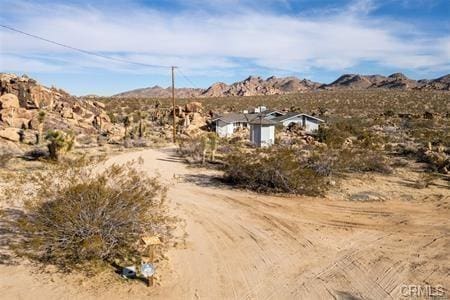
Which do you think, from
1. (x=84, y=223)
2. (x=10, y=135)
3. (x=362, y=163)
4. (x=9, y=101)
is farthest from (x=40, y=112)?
(x=84, y=223)

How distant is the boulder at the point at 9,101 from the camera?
33.7 metres

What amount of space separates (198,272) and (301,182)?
810 centimetres

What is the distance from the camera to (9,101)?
34.3 meters

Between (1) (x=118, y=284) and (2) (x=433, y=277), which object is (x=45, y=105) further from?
(2) (x=433, y=277)

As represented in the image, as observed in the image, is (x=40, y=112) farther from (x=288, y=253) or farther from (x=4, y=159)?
(x=288, y=253)

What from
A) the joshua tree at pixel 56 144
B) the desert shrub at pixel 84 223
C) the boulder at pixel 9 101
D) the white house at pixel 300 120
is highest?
the boulder at pixel 9 101

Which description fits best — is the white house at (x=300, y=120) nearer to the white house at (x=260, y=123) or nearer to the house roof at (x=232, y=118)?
→ the white house at (x=260, y=123)

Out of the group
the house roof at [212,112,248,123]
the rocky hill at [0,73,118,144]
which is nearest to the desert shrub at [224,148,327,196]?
the rocky hill at [0,73,118,144]

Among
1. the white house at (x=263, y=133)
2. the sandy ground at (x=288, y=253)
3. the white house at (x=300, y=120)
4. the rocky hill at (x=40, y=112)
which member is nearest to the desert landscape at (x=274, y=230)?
the sandy ground at (x=288, y=253)

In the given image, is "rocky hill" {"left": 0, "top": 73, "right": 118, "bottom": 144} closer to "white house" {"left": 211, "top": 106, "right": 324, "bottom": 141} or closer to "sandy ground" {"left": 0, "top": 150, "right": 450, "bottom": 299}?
"white house" {"left": 211, "top": 106, "right": 324, "bottom": 141}

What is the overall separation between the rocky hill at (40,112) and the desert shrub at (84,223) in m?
20.9

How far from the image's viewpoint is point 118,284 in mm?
8680

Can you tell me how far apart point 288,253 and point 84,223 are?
5041 mm

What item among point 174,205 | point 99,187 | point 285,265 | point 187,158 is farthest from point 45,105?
point 285,265
